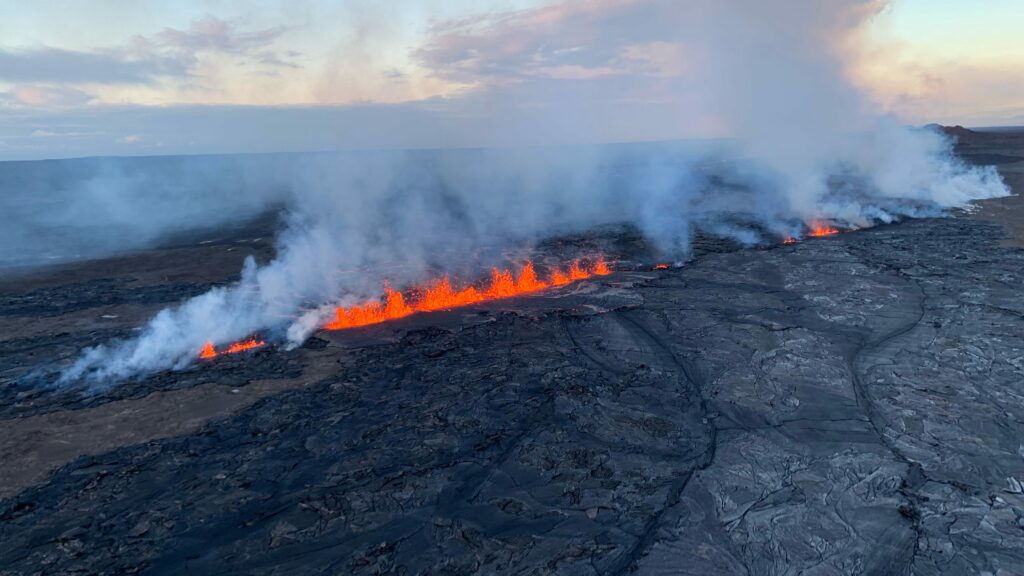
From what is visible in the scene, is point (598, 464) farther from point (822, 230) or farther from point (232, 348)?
point (822, 230)

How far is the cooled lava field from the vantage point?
6.40 metres

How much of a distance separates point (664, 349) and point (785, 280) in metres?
7.23

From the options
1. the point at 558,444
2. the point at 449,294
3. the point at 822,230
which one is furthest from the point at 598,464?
the point at 822,230

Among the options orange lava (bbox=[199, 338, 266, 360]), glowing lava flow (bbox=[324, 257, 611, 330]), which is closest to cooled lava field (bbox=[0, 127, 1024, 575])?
orange lava (bbox=[199, 338, 266, 360])

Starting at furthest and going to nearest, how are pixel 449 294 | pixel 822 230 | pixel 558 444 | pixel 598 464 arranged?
1. pixel 822 230
2. pixel 449 294
3. pixel 558 444
4. pixel 598 464

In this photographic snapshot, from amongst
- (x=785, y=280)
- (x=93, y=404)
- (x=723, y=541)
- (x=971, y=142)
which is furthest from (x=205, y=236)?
(x=971, y=142)

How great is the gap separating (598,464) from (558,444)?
78cm

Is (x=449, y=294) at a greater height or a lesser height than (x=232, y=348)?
lesser

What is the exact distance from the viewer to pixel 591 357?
462 inches

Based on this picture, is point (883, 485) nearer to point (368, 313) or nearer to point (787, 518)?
point (787, 518)

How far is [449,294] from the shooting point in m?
16.9

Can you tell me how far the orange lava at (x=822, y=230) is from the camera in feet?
78.0

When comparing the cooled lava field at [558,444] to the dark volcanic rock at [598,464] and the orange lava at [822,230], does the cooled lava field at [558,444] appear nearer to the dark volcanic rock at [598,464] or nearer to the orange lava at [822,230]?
the dark volcanic rock at [598,464]

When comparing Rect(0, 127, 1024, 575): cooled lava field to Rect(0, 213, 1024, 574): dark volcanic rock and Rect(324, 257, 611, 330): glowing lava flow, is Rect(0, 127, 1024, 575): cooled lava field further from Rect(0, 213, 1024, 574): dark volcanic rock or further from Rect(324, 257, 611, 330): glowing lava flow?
Rect(324, 257, 611, 330): glowing lava flow
